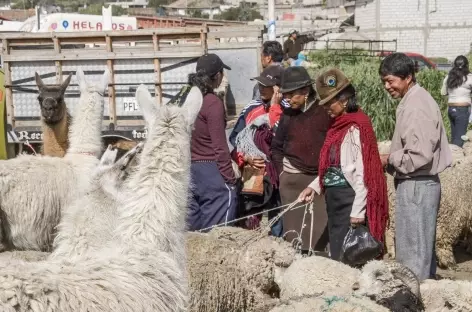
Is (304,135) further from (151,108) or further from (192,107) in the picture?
(151,108)

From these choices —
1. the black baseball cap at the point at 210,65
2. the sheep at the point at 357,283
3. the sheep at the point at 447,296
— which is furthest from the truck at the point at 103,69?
the sheep at the point at 447,296

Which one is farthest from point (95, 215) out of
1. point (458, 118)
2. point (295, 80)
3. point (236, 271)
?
point (458, 118)

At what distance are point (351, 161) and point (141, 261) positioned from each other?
7.30ft

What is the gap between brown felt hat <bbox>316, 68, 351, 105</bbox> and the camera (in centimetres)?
500

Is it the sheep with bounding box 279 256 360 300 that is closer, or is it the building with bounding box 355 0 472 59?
the sheep with bounding box 279 256 360 300

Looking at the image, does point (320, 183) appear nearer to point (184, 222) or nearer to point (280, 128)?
point (280, 128)

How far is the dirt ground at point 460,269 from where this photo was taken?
7687 millimetres

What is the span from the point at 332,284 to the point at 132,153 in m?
1.41

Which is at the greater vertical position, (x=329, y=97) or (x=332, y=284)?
(x=329, y=97)

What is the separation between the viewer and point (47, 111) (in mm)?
7094

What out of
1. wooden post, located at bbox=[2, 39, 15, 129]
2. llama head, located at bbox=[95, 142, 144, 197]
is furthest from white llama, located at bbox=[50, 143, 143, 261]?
wooden post, located at bbox=[2, 39, 15, 129]

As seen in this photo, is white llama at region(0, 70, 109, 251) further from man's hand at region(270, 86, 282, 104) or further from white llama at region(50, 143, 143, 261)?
man's hand at region(270, 86, 282, 104)

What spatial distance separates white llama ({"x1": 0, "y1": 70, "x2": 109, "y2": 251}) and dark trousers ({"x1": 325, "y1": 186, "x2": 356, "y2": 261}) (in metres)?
1.89

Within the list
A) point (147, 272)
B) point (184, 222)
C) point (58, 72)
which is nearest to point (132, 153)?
point (184, 222)
